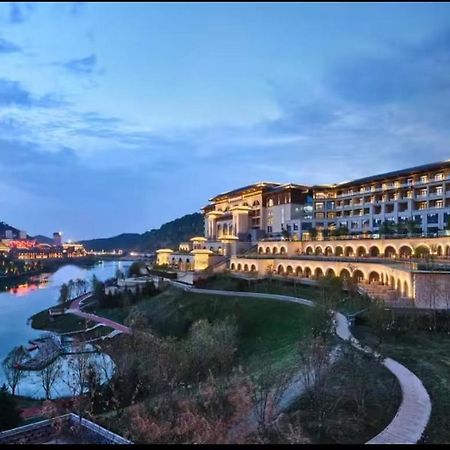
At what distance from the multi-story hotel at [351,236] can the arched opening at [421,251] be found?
12 cm

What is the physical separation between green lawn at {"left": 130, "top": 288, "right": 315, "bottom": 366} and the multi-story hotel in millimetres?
6153

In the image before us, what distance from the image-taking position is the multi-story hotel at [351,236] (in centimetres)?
3196

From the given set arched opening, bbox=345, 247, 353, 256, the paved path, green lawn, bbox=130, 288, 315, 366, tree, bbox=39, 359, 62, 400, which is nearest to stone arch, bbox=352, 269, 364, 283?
green lawn, bbox=130, 288, 315, 366

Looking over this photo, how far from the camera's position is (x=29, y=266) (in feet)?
450

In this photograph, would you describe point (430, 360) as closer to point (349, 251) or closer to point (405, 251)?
point (405, 251)

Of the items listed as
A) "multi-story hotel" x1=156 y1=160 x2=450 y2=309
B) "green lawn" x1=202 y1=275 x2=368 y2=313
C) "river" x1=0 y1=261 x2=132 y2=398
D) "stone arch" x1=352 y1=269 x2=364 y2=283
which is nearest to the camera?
"river" x1=0 y1=261 x2=132 y2=398

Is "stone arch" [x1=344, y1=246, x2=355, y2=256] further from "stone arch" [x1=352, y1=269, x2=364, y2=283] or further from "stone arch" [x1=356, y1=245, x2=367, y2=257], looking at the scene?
"stone arch" [x1=352, y1=269, x2=364, y2=283]

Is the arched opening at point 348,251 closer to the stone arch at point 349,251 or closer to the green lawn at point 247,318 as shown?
the stone arch at point 349,251

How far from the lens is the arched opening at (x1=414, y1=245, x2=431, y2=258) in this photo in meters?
38.2

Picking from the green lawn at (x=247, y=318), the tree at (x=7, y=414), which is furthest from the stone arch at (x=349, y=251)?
the tree at (x=7, y=414)

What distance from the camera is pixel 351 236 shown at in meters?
51.8

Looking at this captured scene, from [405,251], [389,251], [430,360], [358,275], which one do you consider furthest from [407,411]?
[389,251]

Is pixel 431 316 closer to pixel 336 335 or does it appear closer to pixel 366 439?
pixel 336 335

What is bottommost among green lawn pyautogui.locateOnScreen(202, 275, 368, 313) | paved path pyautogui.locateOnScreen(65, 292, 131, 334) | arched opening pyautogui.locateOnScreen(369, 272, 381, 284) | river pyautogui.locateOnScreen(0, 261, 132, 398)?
river pyautogui.locateOnScreen(0, 261, 132, 398)
